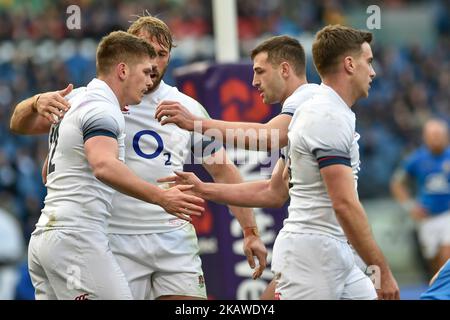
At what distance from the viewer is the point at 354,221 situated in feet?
17.4

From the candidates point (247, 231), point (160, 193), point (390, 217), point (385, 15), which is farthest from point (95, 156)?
point (385, 15)

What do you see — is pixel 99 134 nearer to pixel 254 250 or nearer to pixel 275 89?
pixel 275 89

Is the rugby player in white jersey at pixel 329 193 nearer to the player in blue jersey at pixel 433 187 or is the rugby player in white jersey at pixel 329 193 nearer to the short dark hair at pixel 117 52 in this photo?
the short dark hair at pixel 117 52

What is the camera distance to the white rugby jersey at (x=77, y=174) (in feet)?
19.1

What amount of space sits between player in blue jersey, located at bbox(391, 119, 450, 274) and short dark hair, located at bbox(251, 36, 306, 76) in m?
8.63

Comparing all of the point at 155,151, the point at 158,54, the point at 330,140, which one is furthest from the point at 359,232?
the point at 158,54

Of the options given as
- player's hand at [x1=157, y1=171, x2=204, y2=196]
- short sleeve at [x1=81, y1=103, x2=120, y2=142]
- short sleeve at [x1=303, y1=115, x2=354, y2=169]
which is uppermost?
short sleeve at [x1=81, y1=103, x2=120, y2=142]

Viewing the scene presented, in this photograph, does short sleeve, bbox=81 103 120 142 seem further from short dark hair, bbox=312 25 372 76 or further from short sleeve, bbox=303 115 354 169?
short dark hair, bbox=312 25 372 76

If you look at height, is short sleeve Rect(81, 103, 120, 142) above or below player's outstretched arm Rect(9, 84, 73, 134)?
below

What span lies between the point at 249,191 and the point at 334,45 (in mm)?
1105

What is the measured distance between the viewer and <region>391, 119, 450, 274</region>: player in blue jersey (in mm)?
14617

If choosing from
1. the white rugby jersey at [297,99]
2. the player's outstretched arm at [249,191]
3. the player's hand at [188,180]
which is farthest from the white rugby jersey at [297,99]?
the player's hand at [188,180]

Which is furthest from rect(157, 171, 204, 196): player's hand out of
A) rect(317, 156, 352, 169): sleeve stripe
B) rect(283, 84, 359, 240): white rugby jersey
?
rect(317, 156, 352, 169): sleeve stripe

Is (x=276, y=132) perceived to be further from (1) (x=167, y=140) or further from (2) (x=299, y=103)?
(1) (x=167, y=140)
